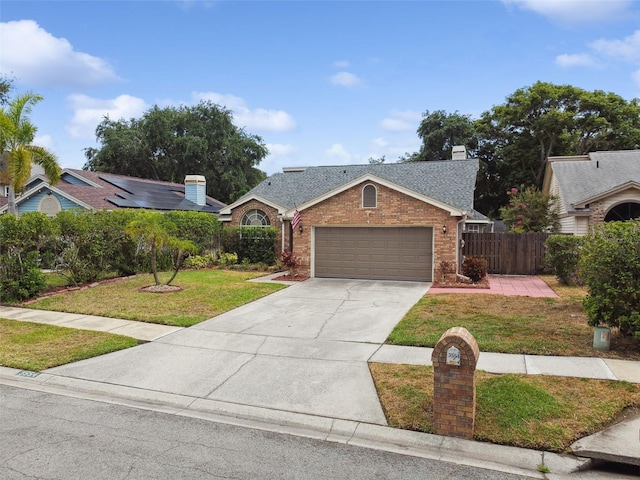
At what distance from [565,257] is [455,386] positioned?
12.0m

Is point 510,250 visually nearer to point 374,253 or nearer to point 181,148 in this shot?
point 374,253

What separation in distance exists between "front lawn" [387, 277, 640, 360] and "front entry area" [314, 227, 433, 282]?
3.23 meters

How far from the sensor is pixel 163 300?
11.9m

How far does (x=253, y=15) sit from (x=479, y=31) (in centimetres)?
749

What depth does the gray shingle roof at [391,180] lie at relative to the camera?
20.0 meters

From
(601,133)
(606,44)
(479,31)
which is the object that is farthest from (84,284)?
(601,133)

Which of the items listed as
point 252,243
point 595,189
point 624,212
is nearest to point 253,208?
point 252,243

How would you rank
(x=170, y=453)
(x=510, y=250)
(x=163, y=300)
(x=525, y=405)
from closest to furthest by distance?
1. (x=170, y=453)
2. (x=525, y=405)
3. (x=163, y=300)
4. (x=510, y=250)

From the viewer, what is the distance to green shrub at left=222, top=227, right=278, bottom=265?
781 inches

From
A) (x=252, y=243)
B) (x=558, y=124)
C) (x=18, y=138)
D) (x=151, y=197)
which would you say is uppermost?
(x=558, y=124)

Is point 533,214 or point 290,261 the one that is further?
point 533,214

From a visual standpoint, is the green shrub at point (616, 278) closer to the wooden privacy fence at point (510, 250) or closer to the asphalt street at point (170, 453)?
the asphalt street at point (170, 453)

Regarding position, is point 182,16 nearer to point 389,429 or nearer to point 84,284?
point 84,284

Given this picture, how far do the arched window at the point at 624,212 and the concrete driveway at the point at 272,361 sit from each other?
1377cm
